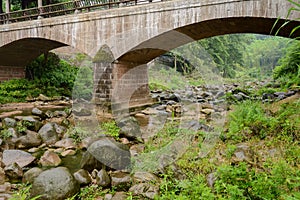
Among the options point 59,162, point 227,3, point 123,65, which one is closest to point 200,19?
point 227,3

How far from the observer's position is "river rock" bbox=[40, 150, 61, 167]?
15.9 feet

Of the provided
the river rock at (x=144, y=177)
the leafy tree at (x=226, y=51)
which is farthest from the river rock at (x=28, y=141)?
the leafy tree at (x=226, y=51)

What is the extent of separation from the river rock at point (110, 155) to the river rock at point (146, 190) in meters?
0.81

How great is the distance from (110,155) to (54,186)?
117cm

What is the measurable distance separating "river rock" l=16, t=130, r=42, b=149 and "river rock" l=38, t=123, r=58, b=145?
0.40 feet

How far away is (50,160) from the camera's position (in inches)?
195

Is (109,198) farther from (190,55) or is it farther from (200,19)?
(190,55)

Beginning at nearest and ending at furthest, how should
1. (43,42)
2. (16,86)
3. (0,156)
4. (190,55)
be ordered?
(0,156)
(43,42)
(16,86)
(190,55)

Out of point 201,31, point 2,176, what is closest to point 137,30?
point 201,31

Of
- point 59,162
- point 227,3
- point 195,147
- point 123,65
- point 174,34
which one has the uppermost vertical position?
point 227,3

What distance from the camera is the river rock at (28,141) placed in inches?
233

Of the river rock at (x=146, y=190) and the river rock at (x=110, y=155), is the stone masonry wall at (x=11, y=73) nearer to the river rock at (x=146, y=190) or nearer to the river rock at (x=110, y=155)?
the river rock at (x=110, y=155)

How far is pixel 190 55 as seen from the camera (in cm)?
1945

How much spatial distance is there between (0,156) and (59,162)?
4.28 ft
